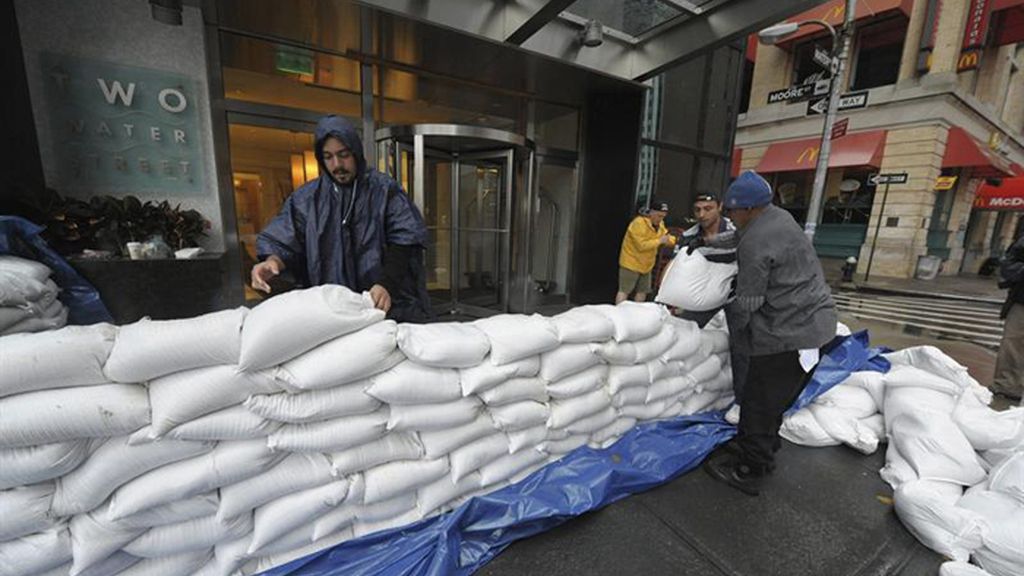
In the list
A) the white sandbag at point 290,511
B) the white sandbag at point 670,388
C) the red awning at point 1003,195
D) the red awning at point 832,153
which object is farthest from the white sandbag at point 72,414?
the red awning at point 1003,195

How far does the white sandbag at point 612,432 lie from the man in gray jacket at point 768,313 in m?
0.50

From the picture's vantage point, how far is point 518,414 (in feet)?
5.58

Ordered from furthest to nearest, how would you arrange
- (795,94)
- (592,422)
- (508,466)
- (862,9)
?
(862,9) < (795,94) < (592,422) < (508,466)

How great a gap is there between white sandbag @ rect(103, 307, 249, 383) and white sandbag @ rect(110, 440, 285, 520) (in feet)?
0.97

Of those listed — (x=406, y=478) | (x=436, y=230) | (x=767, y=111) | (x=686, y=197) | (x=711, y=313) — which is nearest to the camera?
(x=406, y=478)

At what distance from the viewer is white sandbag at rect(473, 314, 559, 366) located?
162 cm

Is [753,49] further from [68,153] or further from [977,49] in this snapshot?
[68,153]

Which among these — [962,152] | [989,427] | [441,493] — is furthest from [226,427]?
[962,152]

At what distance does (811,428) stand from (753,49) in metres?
16.1

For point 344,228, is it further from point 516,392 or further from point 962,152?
point 962,152

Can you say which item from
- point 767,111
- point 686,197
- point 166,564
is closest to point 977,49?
point 767,111

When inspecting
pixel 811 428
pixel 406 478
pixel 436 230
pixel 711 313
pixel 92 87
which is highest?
pixel 92 87

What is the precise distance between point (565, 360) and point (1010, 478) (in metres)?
2.02

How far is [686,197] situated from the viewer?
657 centimetres
